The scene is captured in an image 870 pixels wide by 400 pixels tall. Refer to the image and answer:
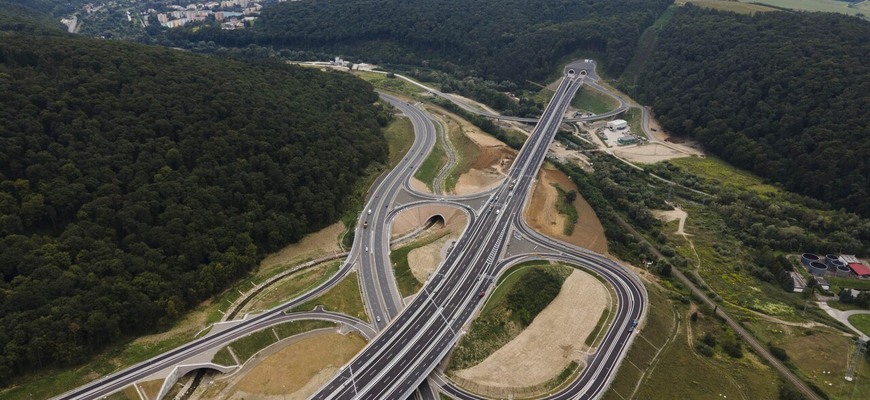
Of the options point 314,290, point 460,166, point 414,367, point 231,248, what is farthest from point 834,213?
point 231,248

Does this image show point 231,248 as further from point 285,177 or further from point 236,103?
point 236,103

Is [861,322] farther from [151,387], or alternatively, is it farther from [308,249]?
[151,387]

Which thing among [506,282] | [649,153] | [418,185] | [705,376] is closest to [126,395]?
[506,282]

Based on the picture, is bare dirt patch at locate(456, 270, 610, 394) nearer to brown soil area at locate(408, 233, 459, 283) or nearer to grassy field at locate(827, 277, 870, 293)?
brown soil area at locate(408, 233, 459, 283)

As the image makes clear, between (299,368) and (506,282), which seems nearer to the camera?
(299,368)

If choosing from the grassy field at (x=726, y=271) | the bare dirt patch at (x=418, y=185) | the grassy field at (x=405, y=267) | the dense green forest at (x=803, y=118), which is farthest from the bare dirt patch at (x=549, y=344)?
the dense green forest at (x=803, y=118)

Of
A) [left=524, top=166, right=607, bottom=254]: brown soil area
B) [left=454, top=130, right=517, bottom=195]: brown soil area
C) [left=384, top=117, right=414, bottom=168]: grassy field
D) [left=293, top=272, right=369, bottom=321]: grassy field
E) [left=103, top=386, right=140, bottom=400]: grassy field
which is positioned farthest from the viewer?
[left=384, top=117, right=414, bottom=168]: grassy field

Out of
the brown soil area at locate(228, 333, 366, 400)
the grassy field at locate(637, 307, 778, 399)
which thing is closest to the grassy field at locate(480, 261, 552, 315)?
the brown soil area at locate(228, 333, 366, 400)
